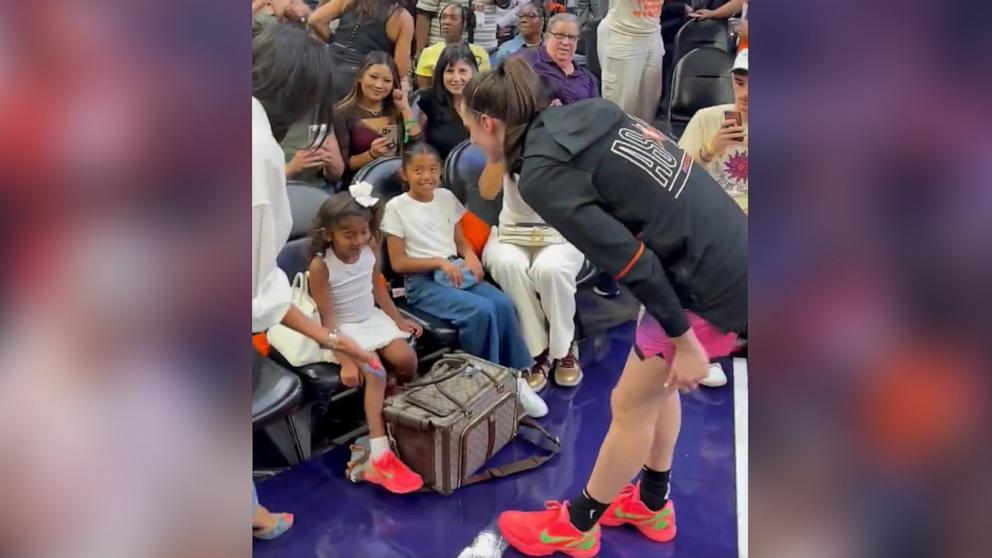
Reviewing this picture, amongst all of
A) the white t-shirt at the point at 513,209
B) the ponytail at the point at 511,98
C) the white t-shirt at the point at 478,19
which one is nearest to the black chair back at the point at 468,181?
the white t-shirt at the point at 513,209

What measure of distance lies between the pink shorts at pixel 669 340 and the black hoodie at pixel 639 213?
2 cm

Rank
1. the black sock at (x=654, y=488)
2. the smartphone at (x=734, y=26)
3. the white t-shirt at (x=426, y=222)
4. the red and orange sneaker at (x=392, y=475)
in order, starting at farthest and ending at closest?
the white t-shirt at (x=426, y=222), the red and orange sneaker at (x=392, y=475), the black sock at (x=654, y=488), the smartphone at (x=734, y=26)

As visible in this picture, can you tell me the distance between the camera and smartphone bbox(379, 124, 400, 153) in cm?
180

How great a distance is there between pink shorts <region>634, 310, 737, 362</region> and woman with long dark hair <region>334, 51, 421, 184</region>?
0.65 meters

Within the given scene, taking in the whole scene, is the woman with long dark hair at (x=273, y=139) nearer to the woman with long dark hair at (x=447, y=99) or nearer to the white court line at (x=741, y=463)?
the woman with long dark hair at (x=447, y=99)

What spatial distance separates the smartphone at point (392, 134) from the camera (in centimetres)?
180

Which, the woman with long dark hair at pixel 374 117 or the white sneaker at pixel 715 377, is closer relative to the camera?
the white sneaker at pixel 715 377
